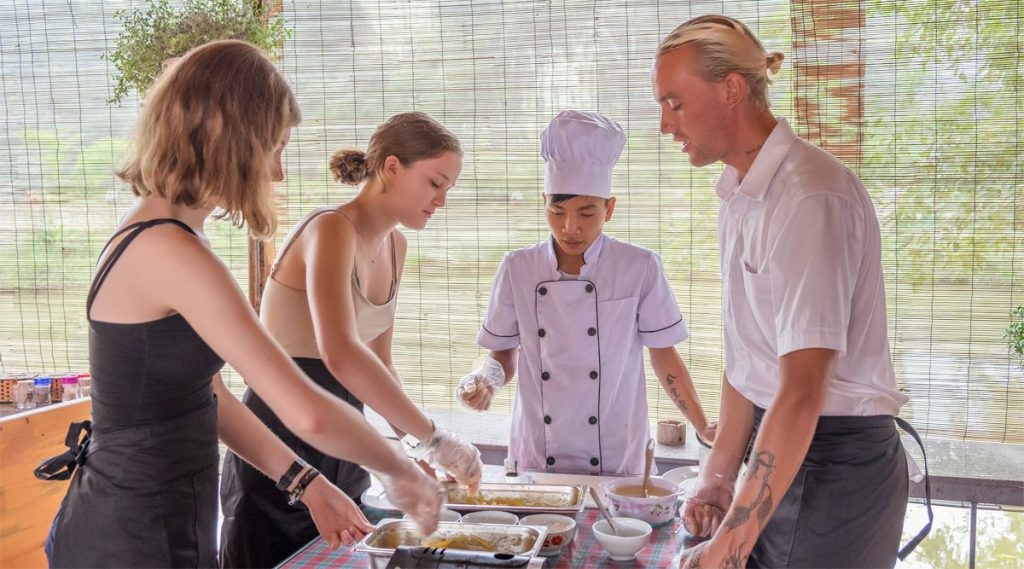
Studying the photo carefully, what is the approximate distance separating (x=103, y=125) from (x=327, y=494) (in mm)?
2991

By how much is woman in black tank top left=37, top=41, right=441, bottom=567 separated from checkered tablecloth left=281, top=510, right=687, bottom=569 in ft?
0.81

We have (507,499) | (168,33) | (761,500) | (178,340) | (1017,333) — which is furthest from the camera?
(168,33)

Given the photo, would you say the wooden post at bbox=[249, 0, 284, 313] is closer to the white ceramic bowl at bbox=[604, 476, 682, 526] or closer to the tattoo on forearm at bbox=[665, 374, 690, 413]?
the tattoo on forearm at bbox=[665, 374, 690, 413]

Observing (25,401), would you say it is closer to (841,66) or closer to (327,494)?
(327,494)

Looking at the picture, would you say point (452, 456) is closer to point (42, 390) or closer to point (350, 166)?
point (350, 166)

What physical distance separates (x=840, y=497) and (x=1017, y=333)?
1.76 meters

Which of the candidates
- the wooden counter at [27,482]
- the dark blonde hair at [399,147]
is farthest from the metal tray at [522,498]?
the wooden counter at [27,482]

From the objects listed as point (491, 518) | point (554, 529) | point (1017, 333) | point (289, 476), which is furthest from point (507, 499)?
point (1017, 333)

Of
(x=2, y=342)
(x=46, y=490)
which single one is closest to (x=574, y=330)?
(x=46, y=490)

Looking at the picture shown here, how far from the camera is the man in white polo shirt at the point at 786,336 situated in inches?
56.9

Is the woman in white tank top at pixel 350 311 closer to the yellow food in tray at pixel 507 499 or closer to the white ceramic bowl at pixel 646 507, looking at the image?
the yellow food in tray at pixel 507 499

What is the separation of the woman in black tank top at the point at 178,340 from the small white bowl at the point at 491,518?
1.06ft

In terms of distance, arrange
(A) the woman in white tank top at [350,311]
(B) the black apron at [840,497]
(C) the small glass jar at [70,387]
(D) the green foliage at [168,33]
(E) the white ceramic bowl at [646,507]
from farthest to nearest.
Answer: (C) the small glass jar at [70,387] < (D) the green foliage at [168,33] < (A) the woman in white tank top at [350,311] < (E) the white ceramic bowl at [646,507] < (B) the black apron at [840,497]

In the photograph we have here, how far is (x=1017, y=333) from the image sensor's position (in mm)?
2910
